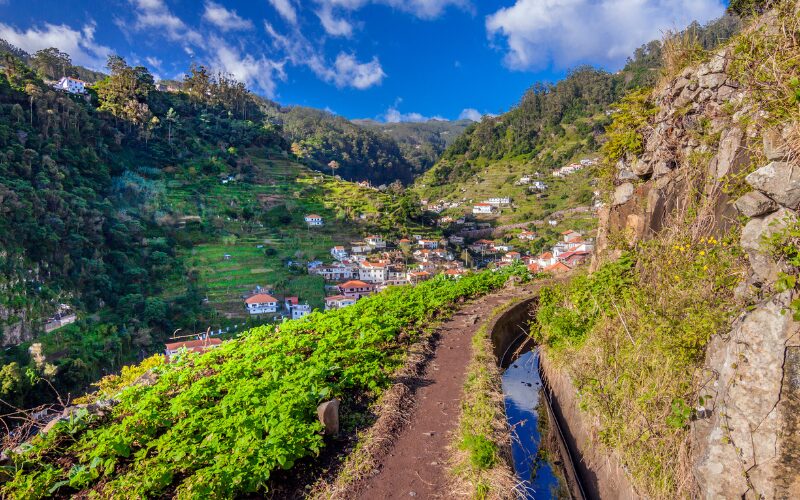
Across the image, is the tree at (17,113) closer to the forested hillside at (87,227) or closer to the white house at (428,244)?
the forested hillside at (87,227)

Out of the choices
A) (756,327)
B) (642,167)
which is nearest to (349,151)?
(642,167)

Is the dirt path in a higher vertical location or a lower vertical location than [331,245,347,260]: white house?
lower

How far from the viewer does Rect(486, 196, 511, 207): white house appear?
269 feet

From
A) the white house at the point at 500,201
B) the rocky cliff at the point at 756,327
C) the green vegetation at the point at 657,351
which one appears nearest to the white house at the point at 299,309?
the green vegetation at the point at 657,351

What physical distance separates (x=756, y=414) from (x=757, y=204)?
177cm

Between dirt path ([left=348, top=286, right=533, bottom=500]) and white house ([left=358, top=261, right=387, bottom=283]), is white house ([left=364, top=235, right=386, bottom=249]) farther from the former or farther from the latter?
dirt path ([left=348, top=286, right=533, bottom=500])

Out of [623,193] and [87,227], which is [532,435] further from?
[87,227]

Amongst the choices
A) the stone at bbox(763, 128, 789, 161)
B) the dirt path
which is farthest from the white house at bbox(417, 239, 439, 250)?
the stone at bbox(763, 128, 789, 161)

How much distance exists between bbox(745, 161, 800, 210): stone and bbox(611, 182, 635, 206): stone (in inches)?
213

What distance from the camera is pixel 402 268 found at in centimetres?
5125

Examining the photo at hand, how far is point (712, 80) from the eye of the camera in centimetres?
644

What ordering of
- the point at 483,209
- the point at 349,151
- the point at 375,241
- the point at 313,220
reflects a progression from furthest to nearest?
the point at 349,151 < the point at 483,209 < the point at 313,220 < the point at 375,241

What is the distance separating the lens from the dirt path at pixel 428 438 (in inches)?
159

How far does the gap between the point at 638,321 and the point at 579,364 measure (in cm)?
128
